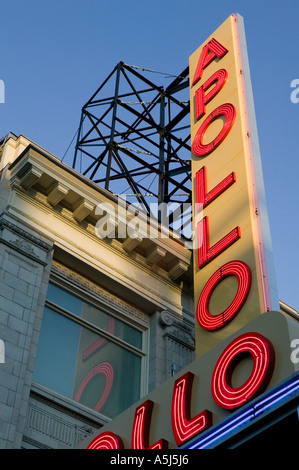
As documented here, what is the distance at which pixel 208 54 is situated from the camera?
18.5m

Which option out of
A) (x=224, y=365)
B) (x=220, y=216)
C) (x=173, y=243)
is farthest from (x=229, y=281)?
(x=173, y=243)

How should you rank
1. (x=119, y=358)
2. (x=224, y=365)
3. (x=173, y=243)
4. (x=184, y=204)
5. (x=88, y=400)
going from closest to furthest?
1. (x=224, y=365)
2. (x=88, y=400)
3. (x=119, y=358)
4. (x=173, y=243)
5. (x=184, y=204)

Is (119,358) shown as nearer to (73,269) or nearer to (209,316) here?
(73,269)

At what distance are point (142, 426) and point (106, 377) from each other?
17.2 feet

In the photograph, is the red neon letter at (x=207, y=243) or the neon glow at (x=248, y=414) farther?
the red neon letter at (x=207, y=243)

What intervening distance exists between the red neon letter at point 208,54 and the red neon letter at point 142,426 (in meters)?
9.69

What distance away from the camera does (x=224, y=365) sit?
10.2 meters

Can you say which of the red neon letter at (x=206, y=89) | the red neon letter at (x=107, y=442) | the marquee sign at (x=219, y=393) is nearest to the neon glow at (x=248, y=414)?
the marquee sign at (x=219, y=393)

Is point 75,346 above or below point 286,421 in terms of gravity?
above

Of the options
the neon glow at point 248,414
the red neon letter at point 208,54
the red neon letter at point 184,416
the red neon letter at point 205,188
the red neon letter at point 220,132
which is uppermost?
the red neon letter at point 208,54

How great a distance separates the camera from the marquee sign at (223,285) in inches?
384

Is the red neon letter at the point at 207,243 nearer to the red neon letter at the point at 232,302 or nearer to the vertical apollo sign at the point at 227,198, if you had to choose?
the vertical apollo sign at the point at 227,198

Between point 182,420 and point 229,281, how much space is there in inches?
137

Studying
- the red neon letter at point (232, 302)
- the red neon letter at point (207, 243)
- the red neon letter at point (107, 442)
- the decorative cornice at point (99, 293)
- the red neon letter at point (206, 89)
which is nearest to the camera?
the red neon letter at point (107, 442)
